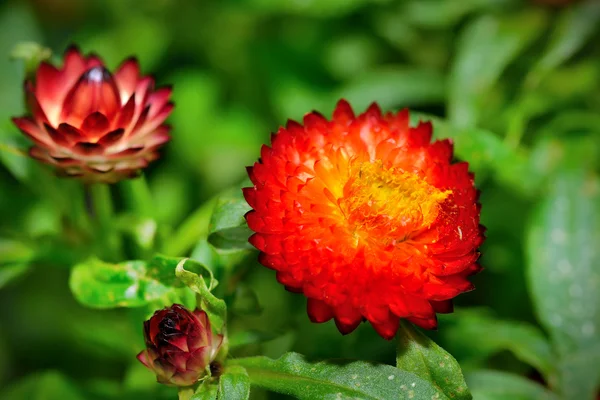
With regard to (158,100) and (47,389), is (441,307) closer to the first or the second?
(158,100)

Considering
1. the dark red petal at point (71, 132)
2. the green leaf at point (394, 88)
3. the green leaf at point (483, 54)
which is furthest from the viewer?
the green leaf at point (394, 88)

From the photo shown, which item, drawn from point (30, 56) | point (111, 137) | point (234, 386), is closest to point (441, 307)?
point (234, 386)

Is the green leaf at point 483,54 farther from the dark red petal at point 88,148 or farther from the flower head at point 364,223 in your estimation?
the dark red petal at point 88,148

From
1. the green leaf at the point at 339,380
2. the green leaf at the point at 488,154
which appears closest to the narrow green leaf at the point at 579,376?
the green leaf at the point at 488,154

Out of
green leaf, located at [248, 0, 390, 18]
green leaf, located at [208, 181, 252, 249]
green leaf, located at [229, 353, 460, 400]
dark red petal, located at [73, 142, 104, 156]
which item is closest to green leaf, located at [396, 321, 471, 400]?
green leaf, located at [229, 353, 460, 400]

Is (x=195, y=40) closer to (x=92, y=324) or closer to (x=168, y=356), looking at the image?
(x=92, y=324)

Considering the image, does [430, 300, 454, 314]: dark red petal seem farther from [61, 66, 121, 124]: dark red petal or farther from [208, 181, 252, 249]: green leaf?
[61, 66, 121, 124]: dark red petal
